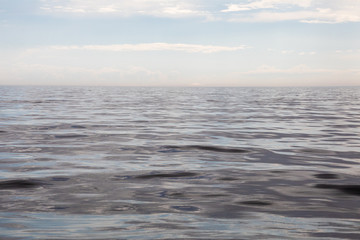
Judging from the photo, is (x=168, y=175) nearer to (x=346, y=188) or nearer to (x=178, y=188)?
(x=178, y=188)

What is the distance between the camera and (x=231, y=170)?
7535 millimetres

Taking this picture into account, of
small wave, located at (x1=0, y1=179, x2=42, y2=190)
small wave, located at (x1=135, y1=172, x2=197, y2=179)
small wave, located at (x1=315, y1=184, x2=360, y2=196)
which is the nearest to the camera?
small wave, located at (x1=315, y1=184, x2=360, y2=196)

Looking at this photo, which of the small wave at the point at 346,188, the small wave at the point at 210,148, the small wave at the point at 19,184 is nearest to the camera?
the small wave at the point at 346,188

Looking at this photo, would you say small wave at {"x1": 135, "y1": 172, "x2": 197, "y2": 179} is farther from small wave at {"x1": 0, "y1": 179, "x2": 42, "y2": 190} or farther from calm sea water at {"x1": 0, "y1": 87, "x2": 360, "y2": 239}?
small wave at {"x1": 0, "y1": 179, "x2": 42, "y2": 190}

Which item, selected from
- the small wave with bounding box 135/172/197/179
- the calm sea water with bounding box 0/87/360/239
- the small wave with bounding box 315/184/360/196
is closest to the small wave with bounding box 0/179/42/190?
the calm sea water with bounding box 0/87/360/239

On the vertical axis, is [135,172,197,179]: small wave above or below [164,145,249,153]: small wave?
above

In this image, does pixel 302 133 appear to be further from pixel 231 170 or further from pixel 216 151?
pixel 231 170

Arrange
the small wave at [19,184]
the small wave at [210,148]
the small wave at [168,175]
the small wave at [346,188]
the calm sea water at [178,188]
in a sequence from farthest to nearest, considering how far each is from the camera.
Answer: the small wave at [210,148] < the small wave at [168,175] < the small wave at [19,184] < the small wave at [346,188] < the calm sea water at [178,188]

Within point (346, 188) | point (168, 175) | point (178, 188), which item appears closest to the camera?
point (178, 188)

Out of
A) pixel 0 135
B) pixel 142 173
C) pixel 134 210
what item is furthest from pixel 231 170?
pixel 0 135

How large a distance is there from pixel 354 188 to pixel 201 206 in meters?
2.67

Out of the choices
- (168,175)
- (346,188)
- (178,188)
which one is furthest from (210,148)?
(346,188)

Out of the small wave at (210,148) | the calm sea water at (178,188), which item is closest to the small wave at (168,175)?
the calm sea water at (178,188)

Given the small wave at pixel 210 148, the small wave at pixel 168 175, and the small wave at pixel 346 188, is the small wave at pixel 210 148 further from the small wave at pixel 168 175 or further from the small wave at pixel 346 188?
the small wave at pixel 346 188
